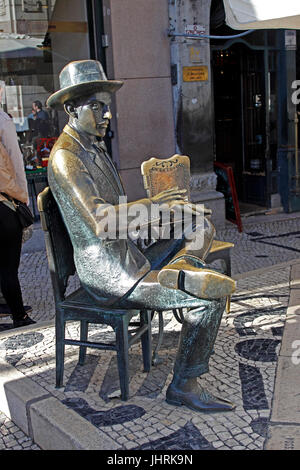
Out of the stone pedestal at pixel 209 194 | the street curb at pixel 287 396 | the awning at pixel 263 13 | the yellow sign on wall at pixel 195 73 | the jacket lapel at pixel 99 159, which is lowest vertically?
the street curb at pixel 287 396

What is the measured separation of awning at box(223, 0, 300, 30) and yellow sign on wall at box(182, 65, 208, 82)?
308 centimetres

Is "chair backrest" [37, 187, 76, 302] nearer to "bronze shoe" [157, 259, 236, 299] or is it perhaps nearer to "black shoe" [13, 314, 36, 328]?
"bronze shoe" [157, 259, 236, 299]

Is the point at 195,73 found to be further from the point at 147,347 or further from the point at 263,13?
the point at 147,347

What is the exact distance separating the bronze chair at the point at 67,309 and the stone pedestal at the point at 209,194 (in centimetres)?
450

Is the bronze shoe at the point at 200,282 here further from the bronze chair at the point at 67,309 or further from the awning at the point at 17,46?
the awning at the point at 17,46

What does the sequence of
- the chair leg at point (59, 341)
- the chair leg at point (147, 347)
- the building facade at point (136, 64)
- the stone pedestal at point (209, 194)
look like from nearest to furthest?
1. the chair leg at point (59, 341)
2. the chair leg at point (147, 347)
3. the building facade at point (136, 64)
4. the stone pedestal at point (209, 194)

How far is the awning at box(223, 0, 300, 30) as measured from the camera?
415 cm

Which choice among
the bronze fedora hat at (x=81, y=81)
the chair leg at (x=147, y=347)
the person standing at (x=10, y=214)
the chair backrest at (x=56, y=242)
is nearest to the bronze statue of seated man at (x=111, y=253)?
the bronze fedora hat at (x=81, y=81)

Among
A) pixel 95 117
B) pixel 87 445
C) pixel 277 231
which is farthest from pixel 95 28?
pixel 87 445

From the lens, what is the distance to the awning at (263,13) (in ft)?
13.6

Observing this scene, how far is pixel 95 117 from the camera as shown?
3160 millimetres

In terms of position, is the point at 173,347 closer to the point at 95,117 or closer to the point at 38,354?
the point at 38,354

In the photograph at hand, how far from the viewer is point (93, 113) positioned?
315 cm

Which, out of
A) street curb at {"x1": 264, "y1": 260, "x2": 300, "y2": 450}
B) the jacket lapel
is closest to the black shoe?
the jacket lapel
